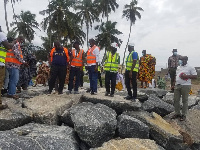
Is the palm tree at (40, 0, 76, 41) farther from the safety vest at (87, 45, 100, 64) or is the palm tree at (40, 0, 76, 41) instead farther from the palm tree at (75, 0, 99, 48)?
the safety vest at (87, 45, 100, 64)

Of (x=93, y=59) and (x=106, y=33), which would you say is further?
(x=106, y=33)

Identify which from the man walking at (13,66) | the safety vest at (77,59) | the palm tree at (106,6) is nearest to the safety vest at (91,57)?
the safety vest at (77,59)

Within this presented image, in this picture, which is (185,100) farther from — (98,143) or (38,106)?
(38,106)

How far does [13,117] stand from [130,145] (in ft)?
8.84

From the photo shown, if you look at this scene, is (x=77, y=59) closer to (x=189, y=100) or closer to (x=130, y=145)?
(x=130, y=145)

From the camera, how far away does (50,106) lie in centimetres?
611

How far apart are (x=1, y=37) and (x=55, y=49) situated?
196 centimetres

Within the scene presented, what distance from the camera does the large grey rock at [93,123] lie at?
5.23 meters

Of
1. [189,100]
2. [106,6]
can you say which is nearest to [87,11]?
[106,6]

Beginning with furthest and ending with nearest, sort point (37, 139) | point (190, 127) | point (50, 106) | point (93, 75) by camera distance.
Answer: point (93, 75) → point (190, 127) → point (50, 106) → point (37, 139)

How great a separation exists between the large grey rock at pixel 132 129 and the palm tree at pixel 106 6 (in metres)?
35.9

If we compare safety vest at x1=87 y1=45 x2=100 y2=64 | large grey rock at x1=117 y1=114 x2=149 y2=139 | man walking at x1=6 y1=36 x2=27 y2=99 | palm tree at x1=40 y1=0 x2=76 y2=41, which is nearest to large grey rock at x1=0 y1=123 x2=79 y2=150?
large grey rock at x1=117 y1=114 x2=149 y2=139

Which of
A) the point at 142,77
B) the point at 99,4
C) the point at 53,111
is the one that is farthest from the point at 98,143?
the point at 99,4

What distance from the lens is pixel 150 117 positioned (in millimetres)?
6723
